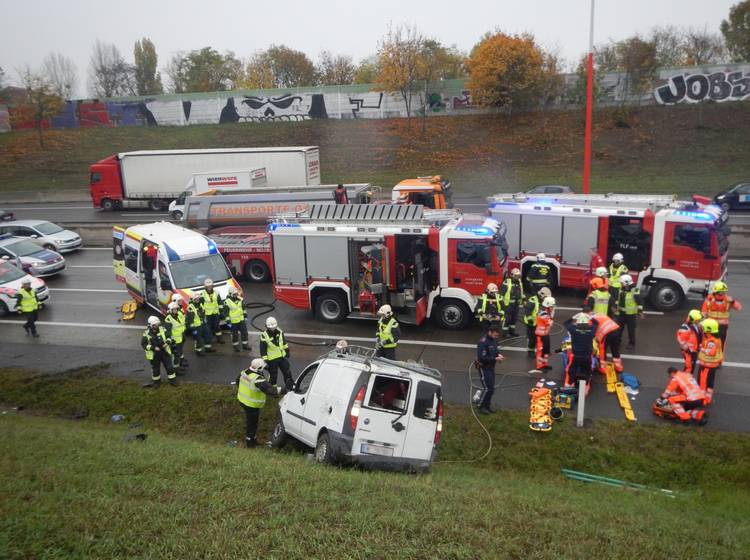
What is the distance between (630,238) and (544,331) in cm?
559

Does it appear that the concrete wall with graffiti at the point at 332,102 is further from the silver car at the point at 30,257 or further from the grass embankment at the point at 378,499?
the grass embankment at the point at 378,499

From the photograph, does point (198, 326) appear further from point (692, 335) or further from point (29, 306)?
point (692, 335)

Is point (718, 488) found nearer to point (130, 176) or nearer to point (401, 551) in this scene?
point (401, 551)

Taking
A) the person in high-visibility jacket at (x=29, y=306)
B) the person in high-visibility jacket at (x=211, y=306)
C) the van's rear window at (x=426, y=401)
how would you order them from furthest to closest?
1. the person in high-visibility jacket at (x=29, y=306)
2. the person in high-visibility jacket at (x=211, y=306)
3. the van's rear window at (x=426, y=401)

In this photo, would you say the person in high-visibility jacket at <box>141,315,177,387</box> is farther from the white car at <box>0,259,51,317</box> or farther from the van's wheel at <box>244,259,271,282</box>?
A: the van's wheel at <box>244,259,271,282</box>

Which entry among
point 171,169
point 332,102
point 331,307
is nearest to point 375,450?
point 331,307

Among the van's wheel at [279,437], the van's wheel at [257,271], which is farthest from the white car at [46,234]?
the van's wheel at [279,437]

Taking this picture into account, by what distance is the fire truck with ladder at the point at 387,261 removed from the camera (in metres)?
14.4

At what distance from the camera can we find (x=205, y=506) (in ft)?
21.0

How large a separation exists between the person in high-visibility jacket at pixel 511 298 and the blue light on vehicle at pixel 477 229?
1.19m

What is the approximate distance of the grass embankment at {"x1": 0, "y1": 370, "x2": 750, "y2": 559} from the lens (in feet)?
18.9

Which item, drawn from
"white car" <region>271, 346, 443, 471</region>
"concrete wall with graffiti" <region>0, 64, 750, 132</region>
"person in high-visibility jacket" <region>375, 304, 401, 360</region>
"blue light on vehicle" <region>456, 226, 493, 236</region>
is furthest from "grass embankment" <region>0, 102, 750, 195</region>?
"white car" <region>271, 346, 443, 471</region>

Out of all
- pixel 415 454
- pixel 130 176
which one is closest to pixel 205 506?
pixel 415 454

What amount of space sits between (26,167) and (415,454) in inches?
2060
